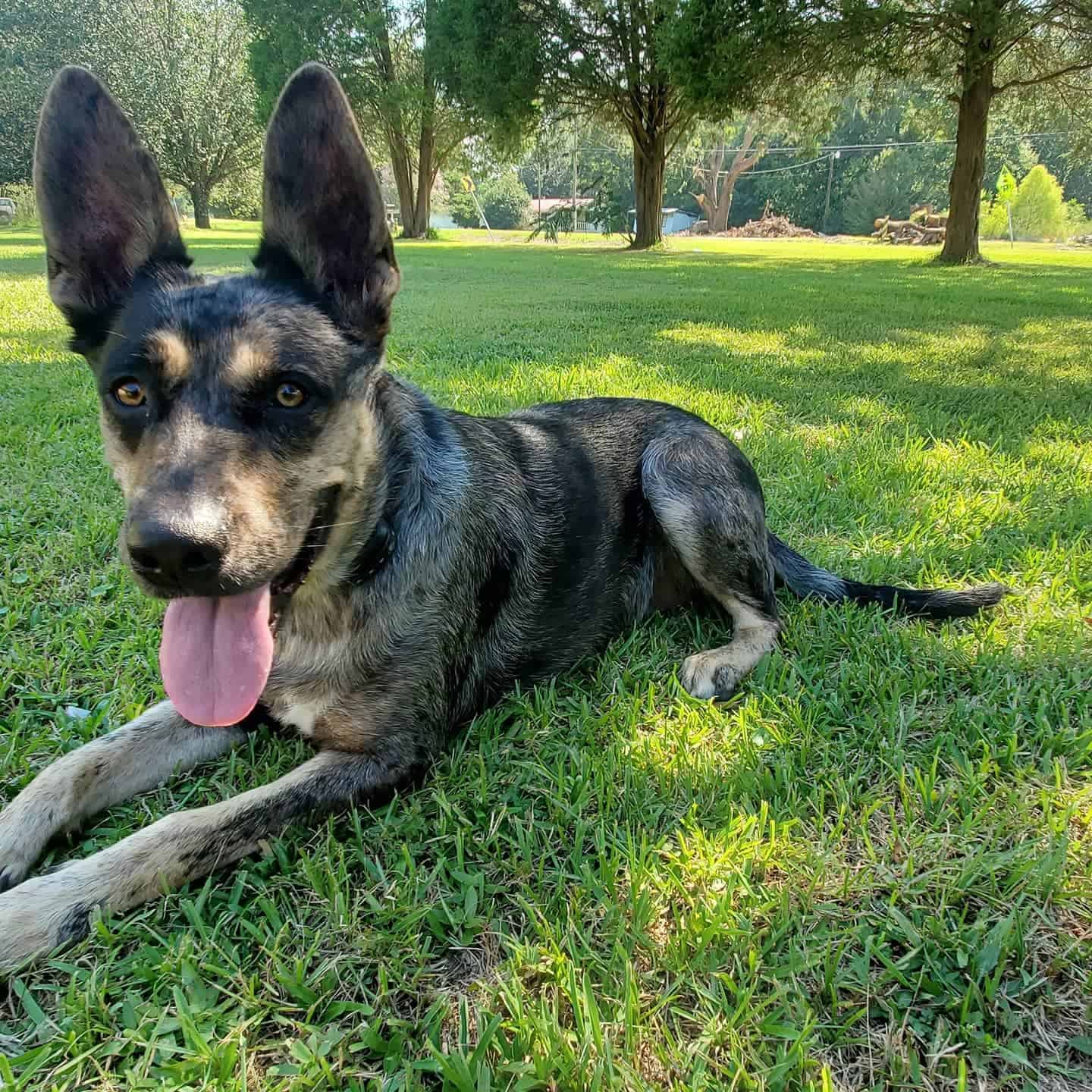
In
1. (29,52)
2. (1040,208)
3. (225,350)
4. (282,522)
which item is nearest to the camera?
(282,522)

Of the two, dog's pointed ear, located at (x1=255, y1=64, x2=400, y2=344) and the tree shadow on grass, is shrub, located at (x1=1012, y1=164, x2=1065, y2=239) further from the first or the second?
dog's pointed ear, located at (x1=255, y1=64, x2=400, y2=344)

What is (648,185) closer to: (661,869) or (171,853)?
(661,869)

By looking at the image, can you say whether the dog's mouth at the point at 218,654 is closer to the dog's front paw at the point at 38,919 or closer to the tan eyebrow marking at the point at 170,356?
the dog's front paw at the point at 38,919

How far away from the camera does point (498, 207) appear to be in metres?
101

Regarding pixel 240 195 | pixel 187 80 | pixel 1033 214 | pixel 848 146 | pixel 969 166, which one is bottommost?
pixel 969 166

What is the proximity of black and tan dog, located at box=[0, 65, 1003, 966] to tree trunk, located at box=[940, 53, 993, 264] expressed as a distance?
957 inches

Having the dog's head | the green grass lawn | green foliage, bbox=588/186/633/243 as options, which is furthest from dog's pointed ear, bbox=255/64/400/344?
green foliage, bbox=588/186/633/243

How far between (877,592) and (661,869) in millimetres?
1870

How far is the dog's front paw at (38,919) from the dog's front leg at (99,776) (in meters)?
0.19

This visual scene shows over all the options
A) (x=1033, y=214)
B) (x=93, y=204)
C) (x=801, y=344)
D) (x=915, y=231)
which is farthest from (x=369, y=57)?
(x=1033, y=214)

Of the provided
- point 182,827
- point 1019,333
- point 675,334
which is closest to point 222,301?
point 182,827

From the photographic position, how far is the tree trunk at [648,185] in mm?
32094

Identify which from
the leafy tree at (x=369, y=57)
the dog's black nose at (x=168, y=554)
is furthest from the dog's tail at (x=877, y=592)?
the leafy tree at (x=369, y=57)

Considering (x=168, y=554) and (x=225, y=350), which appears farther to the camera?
(x=225, y=350)
